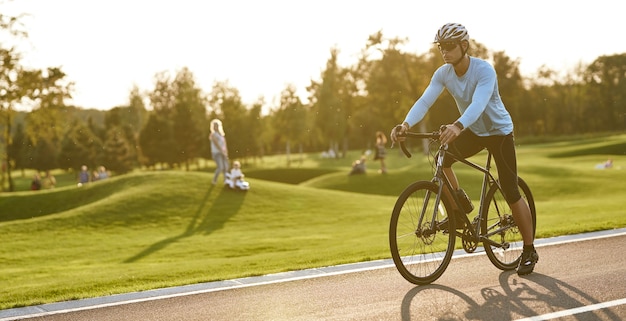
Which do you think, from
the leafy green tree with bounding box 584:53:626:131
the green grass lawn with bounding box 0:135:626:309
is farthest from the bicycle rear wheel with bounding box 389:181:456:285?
the leafy green tree with bounding box 584:53:626:131

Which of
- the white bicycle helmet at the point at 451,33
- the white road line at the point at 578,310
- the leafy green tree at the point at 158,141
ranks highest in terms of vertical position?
the leafy green tree at the point at 158,141

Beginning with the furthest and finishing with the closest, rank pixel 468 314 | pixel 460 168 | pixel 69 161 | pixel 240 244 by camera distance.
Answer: pixel 69 161 → pixel 460 168 → pixel 240 244 → pixel 468 314

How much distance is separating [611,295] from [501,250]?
53.1 inches

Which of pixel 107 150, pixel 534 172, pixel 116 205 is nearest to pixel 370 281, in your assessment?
pixel 116 205

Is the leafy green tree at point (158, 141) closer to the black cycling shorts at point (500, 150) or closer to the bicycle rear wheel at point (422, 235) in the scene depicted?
the black cycling shorts at point (500, 150)

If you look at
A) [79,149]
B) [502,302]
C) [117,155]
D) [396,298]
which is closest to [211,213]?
[396,298]

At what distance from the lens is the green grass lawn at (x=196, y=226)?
984 centimetres

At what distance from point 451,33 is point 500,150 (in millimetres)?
1185

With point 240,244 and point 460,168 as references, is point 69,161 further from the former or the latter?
point 240,244

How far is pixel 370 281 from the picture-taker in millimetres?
6191

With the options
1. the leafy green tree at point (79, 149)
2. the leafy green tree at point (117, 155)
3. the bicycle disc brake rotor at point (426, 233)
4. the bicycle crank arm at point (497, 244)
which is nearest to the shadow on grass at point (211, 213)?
the bicycle crank arm at point (497, 244)

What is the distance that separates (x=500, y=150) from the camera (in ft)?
20.2

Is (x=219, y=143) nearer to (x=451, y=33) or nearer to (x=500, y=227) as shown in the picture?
(x=500, y=227)

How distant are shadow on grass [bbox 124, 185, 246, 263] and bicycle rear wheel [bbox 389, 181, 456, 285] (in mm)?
10432
